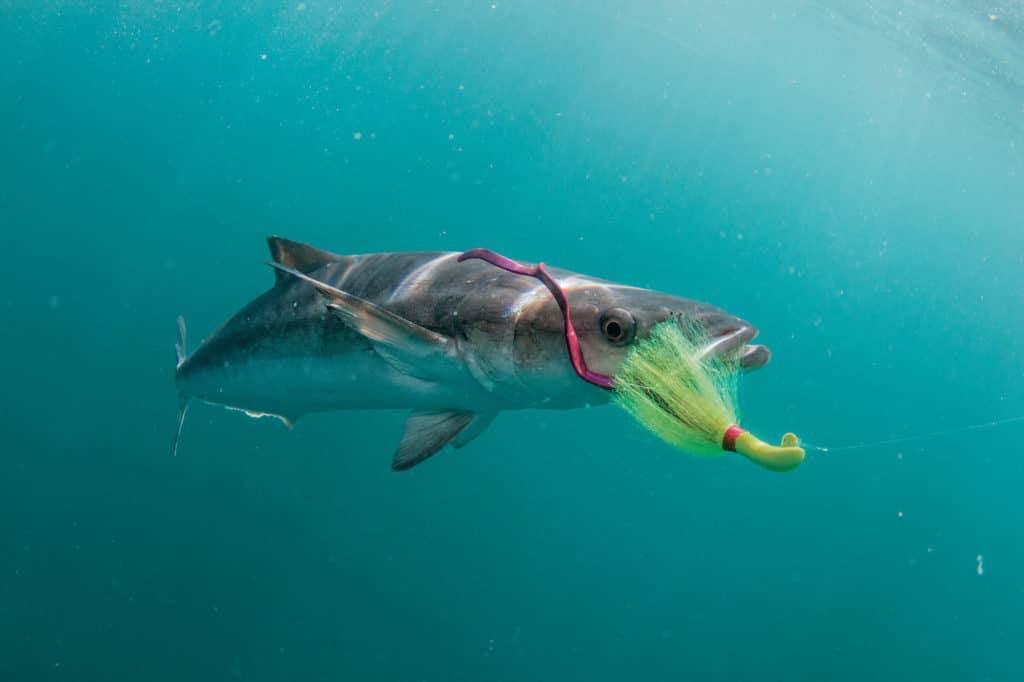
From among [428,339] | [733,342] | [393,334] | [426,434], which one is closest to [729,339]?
[733,342]

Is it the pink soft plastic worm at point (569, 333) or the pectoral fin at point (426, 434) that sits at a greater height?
the pink soft plastic worm at point (569, 333)

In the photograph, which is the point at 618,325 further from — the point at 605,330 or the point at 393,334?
the point at 393,334

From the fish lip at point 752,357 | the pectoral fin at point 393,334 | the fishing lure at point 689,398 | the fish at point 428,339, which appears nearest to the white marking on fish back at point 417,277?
the fish at point 428,339

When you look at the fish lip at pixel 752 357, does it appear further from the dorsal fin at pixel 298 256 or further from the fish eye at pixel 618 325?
the dorsal fin at pixel 298 256

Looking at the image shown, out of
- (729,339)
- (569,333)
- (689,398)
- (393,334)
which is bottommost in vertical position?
(393,334)

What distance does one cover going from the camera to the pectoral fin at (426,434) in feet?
10.8

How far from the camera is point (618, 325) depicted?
2.49m

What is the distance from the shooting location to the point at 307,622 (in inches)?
428

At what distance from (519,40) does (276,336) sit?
41.9 meters

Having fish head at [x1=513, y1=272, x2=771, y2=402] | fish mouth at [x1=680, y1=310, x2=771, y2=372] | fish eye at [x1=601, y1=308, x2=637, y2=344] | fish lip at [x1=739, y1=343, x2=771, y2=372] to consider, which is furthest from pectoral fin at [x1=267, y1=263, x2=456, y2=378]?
fish lip at [x1=739, y1=343, x2=771, y2=372]

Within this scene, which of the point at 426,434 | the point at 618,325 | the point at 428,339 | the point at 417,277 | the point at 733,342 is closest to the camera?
the point at 733,342

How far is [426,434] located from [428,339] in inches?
24.3

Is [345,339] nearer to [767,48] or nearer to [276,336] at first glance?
[276,336]

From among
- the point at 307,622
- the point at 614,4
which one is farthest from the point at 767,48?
the point at 307,622
